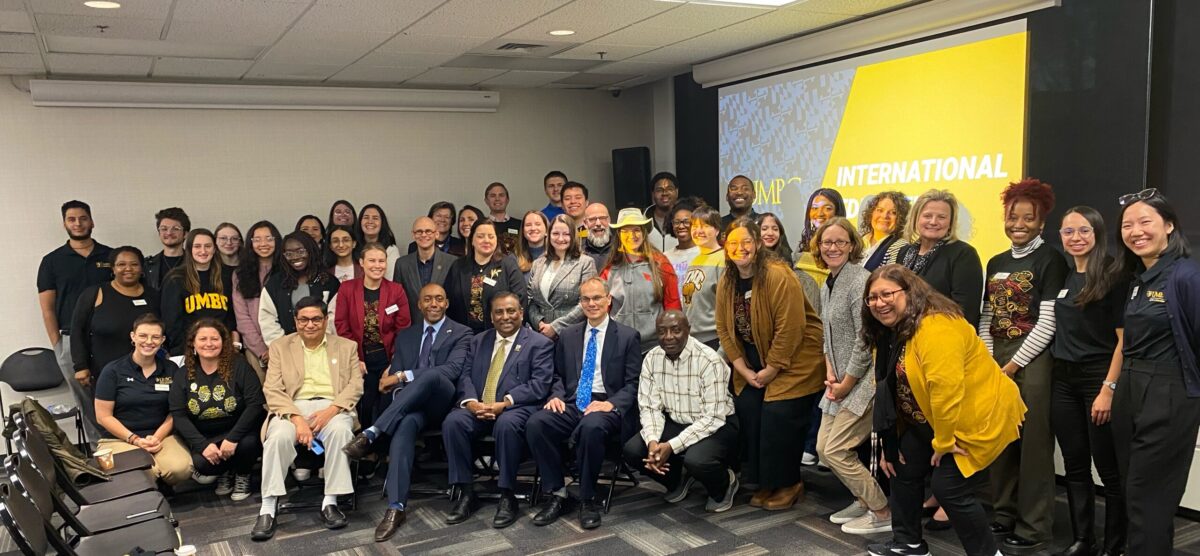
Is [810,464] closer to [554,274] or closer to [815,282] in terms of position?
[815,282]

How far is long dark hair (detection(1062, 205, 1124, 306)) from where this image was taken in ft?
10.3

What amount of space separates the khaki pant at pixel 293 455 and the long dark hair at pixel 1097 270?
3.44m

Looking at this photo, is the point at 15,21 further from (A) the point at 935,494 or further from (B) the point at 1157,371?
(B) the point at 1157,371

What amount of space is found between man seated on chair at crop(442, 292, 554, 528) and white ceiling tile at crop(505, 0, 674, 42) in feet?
5.29

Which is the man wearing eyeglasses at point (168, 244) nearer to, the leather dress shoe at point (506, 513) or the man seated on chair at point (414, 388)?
the man seated on chair at point (414, 388)

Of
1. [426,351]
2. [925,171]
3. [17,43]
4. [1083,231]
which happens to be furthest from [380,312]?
[1083,231]

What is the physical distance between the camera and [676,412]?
161 inches

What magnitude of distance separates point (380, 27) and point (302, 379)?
2.07 m

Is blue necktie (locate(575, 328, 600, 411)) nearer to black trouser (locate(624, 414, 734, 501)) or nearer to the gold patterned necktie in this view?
black trouser (locate(624, 414, 734, 501))

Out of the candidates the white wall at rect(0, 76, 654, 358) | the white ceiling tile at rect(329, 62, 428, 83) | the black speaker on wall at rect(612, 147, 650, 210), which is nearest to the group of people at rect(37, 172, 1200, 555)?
the white wall at rect(0, 76, 654, 358)

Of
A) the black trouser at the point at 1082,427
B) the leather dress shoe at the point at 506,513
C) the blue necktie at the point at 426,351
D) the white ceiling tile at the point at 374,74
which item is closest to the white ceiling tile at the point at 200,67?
the white ceiling tile at the point at 374,74

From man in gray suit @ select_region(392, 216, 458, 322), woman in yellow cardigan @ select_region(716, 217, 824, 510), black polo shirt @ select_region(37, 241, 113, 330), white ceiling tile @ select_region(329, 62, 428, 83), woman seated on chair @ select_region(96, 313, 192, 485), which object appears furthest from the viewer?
white ceiling tile @ select_region(329, 62, 428, 83)

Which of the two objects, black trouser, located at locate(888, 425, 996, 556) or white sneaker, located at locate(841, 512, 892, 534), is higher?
black trouser, located at locate(888, 425, 996, 556)

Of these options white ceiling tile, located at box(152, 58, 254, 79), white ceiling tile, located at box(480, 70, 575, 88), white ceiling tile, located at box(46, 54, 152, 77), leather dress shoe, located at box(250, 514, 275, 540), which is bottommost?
leather dress shoe, located at box(250, 514, 275, 540)
